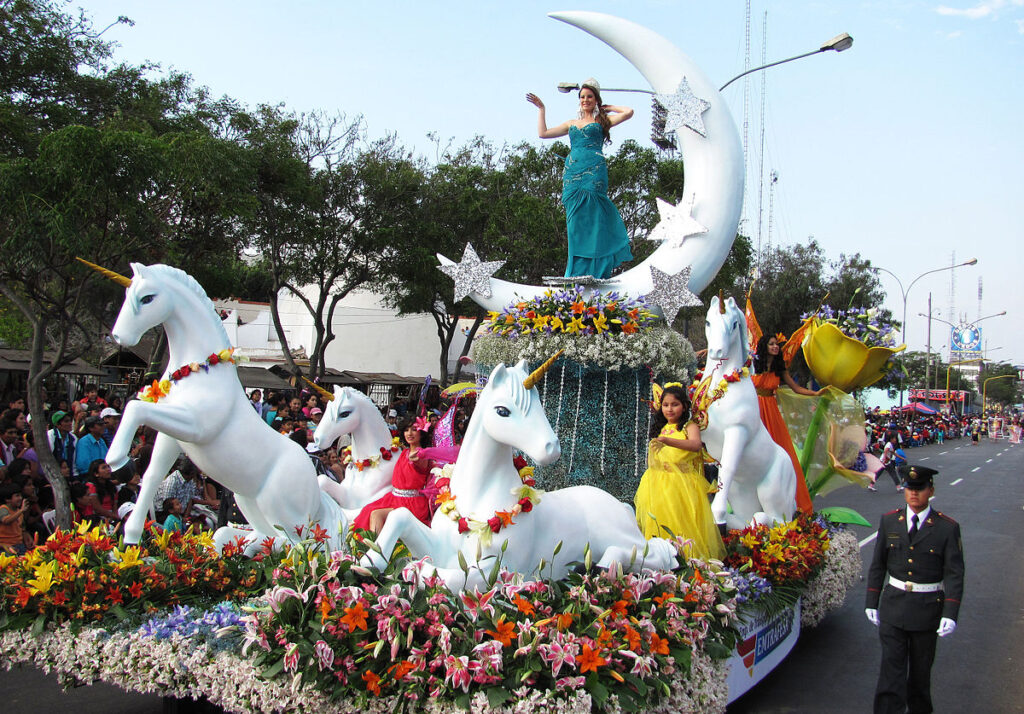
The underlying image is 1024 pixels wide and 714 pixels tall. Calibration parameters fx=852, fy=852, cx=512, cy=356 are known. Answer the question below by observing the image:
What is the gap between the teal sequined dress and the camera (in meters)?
7.59

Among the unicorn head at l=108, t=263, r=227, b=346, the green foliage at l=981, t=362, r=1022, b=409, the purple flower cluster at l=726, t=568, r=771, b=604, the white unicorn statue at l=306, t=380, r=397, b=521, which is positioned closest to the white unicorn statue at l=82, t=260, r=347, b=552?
the unicorn head at l=108, t=263, r=227, b=346

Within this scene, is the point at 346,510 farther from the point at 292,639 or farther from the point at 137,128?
the point at 137,128

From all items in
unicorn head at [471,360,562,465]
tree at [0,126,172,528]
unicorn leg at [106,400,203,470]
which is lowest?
unicorn leg at [106,400,203,470]

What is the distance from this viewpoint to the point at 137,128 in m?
11.5

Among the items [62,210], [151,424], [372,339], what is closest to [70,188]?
[62,210]

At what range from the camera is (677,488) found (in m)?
5.10

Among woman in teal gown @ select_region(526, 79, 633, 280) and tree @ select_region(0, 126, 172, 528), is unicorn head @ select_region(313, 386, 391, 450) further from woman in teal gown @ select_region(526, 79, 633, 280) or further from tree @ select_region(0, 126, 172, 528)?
tree @ select_region(0, 126, 172, 528)

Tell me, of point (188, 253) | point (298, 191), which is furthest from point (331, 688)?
point (298, 191)

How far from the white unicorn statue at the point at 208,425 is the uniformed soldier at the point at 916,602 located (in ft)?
9.62

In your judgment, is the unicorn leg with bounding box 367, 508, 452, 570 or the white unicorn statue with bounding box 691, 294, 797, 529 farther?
the white unicorn statue with bounding box 691, 294, 797, 529

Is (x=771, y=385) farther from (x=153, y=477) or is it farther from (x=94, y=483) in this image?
(x=94, y=483)

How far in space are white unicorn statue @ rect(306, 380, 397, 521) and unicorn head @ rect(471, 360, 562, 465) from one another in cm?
213

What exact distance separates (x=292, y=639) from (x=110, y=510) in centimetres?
541

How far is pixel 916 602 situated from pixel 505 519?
2295 mm
